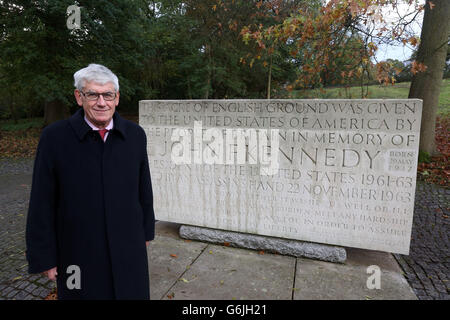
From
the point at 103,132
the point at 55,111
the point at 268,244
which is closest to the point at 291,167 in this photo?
the point at 268,244

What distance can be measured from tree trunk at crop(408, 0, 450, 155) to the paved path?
409 centimetres

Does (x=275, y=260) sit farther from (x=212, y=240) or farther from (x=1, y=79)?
(x=1, y=79)

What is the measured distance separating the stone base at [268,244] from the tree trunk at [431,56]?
5.98m

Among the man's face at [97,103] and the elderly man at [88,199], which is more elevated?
the man's face at [97,103]

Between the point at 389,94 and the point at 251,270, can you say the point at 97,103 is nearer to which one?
the point at 251,270

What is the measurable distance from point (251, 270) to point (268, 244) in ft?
1.80

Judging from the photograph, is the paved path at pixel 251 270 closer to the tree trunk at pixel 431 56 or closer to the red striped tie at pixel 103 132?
the red striped tie at pixel 103 132

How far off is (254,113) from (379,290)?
8.06ft

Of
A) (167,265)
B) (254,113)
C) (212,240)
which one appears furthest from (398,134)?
(167,265)

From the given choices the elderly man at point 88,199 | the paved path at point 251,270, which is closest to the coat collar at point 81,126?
the elderly man at point 88,199

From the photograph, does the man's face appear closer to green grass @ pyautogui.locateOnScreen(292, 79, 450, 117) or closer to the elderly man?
the elderly man

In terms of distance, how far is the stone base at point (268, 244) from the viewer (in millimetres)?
3592

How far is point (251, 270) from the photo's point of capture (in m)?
3.39

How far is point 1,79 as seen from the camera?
13789mm
